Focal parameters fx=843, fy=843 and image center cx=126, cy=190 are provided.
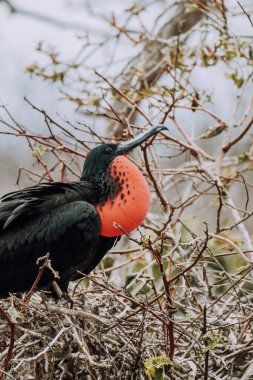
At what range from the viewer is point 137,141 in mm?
4586

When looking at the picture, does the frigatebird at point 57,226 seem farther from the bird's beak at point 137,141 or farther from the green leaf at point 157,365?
the green leaf at point 157,365

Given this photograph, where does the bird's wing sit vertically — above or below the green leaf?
above

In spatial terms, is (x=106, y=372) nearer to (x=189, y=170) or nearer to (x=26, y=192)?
(x=26, y=192)

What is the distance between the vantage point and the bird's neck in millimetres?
4461

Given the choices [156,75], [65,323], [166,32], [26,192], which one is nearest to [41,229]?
[26,192]

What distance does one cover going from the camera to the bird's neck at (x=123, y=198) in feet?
14.6

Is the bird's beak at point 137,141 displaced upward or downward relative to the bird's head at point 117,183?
upward

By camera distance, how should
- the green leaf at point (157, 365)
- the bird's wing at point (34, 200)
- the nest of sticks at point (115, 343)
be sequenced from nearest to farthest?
the green leaf at point (157, 365), the nest of sticks at point (115, 343), the bird's wing at point (34, 200)

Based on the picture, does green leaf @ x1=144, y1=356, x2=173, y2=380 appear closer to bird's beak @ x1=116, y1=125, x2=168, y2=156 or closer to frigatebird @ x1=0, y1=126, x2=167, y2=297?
frigatebird @ x1=0, y1=126, x2=167, y2=297

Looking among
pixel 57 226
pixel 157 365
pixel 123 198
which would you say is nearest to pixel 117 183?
pixel 123 198

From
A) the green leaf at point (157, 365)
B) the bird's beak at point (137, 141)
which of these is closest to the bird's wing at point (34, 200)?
the bird's beak at point (137, 141)

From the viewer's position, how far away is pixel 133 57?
637cm

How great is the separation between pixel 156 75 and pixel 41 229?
2341mm

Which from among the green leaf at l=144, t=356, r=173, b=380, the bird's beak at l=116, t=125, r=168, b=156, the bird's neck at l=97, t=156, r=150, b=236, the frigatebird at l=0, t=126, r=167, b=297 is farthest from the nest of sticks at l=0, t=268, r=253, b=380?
the bird's beak at l=116, t=125, r=168, b=156
